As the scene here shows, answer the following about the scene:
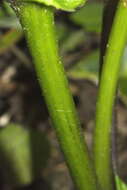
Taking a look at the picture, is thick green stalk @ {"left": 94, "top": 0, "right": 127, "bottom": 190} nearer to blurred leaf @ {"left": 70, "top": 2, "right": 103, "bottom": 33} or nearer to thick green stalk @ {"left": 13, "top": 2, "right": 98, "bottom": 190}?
thick green stalk @ {"left": 13, "top": 2, "right": 98, "bottom": 190}

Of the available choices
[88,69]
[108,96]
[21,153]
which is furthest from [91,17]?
[108,96]

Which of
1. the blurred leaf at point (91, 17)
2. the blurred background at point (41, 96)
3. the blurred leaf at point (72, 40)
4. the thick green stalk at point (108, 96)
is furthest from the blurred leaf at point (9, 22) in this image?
the thick green stalk at point (108, 96)

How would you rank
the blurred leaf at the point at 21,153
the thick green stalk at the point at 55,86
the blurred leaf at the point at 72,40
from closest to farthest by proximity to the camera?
the thick green stalk at the point at 55,86, the blurred leaf at the point at 21,153, the blurred leaf at the point at 72,40

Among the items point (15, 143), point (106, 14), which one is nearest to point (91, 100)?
point (15, 143)

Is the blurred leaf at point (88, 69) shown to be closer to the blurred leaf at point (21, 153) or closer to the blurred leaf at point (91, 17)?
the blurred leaf at point (91, 17)

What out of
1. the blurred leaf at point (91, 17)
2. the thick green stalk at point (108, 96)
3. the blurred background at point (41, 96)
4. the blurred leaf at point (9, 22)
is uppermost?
the thick green stalk at point (108, 96)

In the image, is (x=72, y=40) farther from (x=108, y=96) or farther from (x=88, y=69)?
(x=108, y=96)

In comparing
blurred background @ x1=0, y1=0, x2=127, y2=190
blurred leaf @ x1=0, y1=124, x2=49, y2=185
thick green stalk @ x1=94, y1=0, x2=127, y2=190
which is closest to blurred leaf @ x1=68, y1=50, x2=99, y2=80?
blurred background @ x1=0, y1=0, x2=127, y2=190
